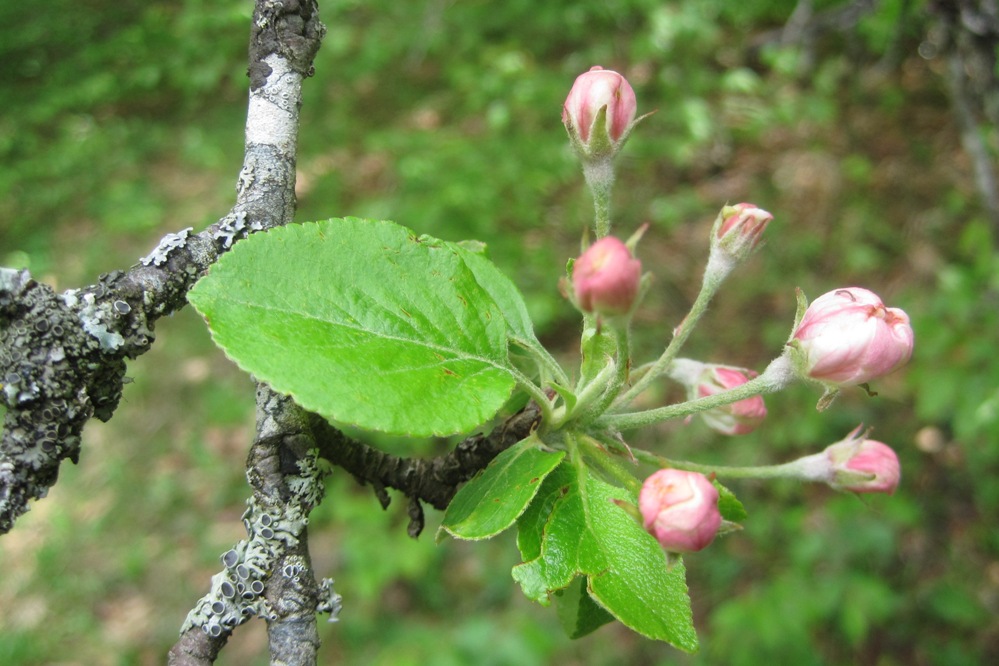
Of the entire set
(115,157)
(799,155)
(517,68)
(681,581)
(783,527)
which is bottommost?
(783,527)

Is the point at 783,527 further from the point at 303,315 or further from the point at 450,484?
the point at 303,315

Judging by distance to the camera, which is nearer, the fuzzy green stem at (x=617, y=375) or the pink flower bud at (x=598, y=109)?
the fuzzy green stem at (x=617, y=375)

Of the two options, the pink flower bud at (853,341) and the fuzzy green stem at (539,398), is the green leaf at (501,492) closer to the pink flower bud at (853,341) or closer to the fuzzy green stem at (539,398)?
the fuzzy green stem at (539,398)

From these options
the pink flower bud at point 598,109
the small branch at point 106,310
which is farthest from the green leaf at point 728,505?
the small branch at point 106,310

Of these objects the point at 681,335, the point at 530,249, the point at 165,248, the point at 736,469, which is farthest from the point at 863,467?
the point at 530,249

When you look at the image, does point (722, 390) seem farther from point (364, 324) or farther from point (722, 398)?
point (364, 324)

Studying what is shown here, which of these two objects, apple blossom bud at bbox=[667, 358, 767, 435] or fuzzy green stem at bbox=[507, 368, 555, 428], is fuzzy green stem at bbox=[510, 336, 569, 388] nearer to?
fuzzy green stem at bbox=[507, 368, 555, 428]

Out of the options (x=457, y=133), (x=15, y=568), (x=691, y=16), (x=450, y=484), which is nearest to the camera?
(x=450, y=484)

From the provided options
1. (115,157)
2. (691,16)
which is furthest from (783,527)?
(115,157)
